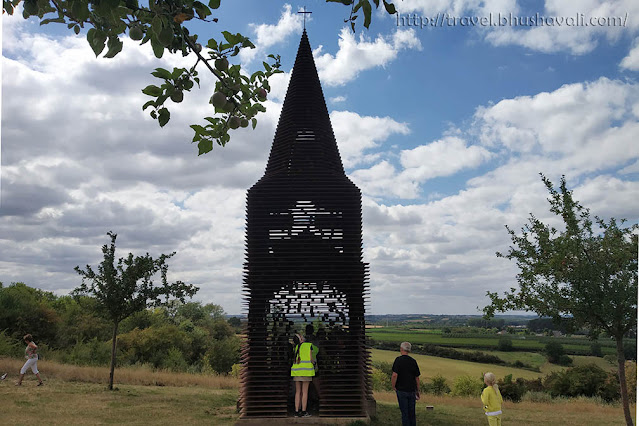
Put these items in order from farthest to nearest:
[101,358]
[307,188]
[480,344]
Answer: [480,344], [101,358], [307,188]

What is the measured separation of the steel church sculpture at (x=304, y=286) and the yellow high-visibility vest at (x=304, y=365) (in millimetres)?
419

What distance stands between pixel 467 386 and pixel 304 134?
61.8 ft

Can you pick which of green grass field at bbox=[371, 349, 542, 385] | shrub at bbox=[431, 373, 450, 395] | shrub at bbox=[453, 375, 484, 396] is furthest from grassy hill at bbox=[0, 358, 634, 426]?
green grass field at bbox=[371, 349, 542, 385]

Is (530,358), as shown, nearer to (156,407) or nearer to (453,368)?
(453,368)

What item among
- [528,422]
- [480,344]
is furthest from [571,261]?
[480,344]

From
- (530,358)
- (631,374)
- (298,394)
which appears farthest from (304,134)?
(530,358)

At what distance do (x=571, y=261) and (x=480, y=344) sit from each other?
44.9 metres

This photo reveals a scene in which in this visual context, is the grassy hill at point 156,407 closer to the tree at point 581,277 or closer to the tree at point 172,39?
the tree at point 581,277

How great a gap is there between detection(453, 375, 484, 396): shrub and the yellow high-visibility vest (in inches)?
687

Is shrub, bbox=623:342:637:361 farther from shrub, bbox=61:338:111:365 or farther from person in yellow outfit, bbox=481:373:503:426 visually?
shrub, bbox=61:338:111:365

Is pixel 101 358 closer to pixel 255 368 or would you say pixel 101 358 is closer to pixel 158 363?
pixel 158 363

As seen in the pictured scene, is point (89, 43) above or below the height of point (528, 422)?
above

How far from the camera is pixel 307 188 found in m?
11.0

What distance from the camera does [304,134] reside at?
12.2m
